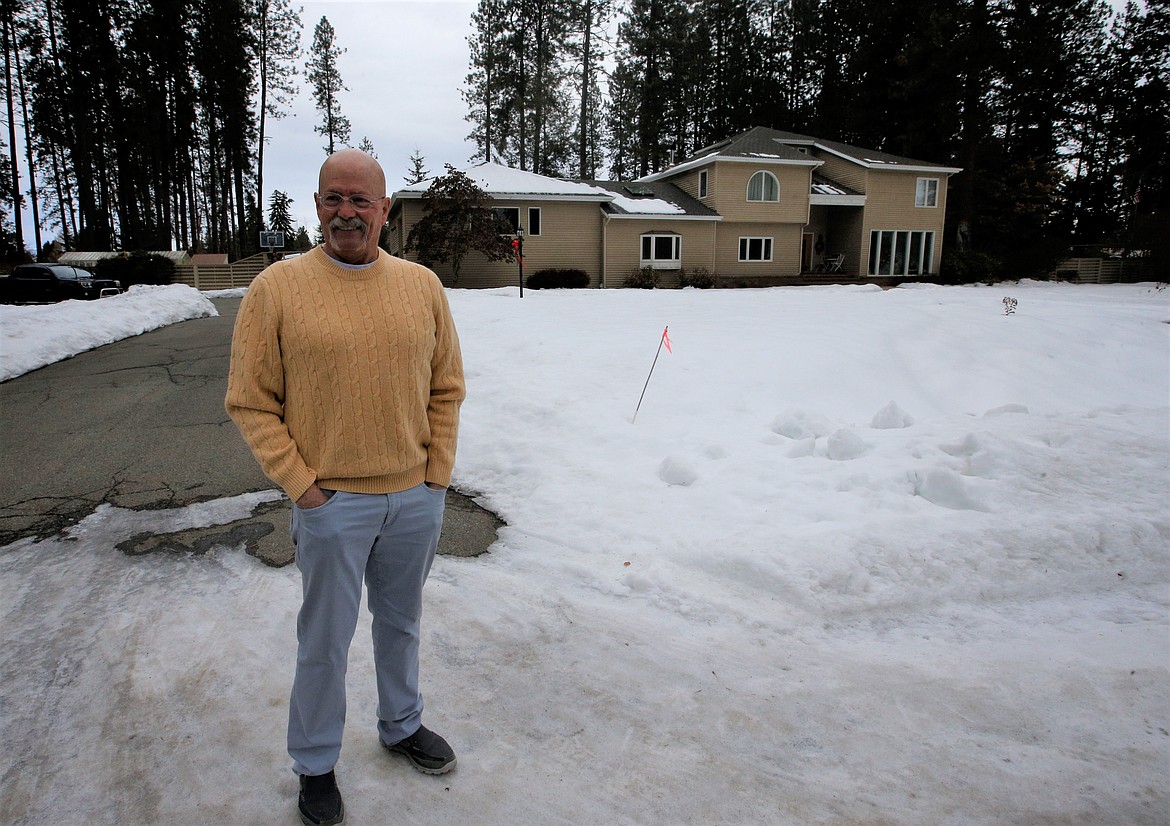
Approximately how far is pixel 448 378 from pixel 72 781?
182cm

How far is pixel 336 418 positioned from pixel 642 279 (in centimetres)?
2691

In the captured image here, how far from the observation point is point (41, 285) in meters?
23.5

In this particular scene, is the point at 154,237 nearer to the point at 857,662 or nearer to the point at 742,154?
the point at 742,154

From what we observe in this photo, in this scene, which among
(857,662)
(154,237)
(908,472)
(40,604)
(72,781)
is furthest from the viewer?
(154,237)

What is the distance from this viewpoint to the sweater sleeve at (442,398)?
2.41m

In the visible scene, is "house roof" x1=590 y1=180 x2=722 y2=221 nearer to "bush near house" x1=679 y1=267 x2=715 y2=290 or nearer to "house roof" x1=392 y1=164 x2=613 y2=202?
"house roof" x1=392 y1=164 x2=613 y2=202

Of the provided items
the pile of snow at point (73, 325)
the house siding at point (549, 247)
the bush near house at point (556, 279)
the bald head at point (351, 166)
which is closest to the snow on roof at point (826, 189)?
the house siding at point (549, 247)

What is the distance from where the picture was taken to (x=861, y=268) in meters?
32.8

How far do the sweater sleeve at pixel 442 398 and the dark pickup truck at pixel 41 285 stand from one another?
2646 cm

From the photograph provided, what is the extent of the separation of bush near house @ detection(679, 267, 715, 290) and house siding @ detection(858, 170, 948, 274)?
8318 millimetres

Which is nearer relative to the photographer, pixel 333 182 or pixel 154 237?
pixel 333 182

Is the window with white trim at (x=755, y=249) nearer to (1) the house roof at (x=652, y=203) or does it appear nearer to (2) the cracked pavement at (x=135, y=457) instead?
(1) the house roof at (x=652, y=203)

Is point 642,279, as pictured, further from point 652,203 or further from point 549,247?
point 549,247

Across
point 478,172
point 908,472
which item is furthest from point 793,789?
point 478,172
